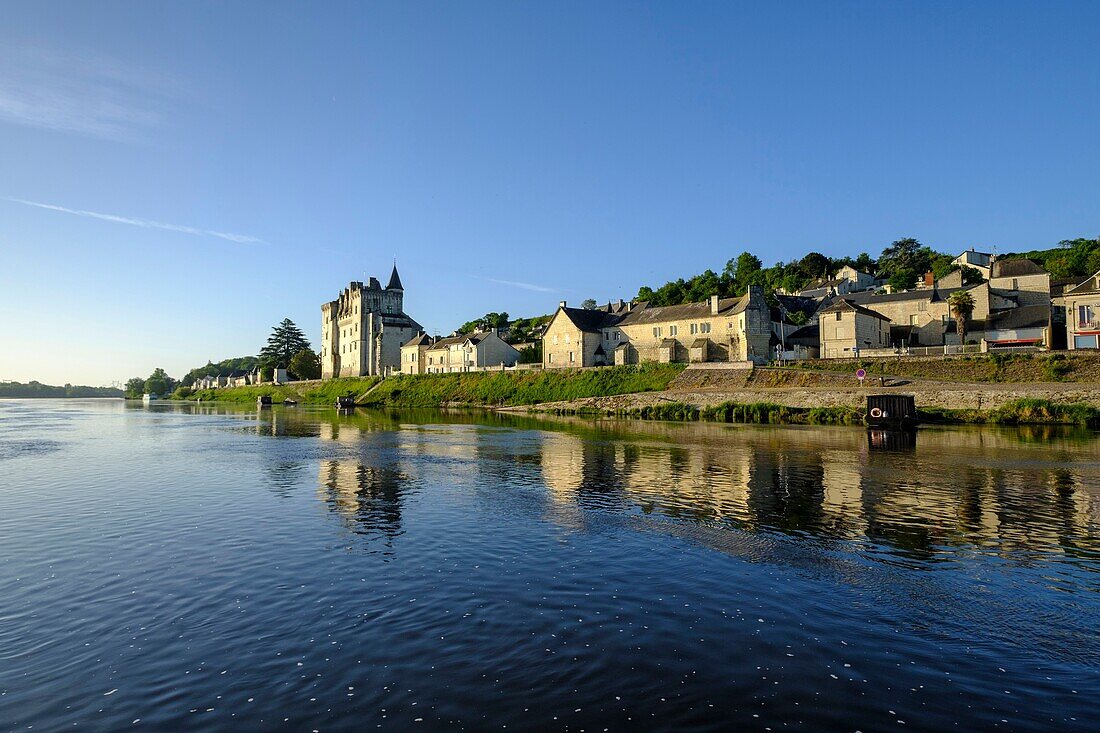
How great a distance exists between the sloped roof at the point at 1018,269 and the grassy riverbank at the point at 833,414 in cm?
5146

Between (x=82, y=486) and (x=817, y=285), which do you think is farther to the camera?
(x=817, y=285)

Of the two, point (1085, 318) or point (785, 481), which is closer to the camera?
point (785, 481)

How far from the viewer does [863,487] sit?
24.0 metres

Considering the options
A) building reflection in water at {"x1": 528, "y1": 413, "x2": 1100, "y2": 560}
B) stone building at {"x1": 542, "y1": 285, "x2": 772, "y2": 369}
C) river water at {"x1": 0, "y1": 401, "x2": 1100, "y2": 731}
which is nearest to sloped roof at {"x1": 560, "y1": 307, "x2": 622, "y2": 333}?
stone building at {"x1": 542, "y1": 285, "x2": 772, "y2": 369}

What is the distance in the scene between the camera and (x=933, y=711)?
815 cm

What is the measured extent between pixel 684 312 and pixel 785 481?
63.1m

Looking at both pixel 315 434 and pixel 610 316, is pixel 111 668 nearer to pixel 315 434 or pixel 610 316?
pixel 315 434

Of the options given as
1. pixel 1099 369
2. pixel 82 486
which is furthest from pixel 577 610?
pixel 1099 369

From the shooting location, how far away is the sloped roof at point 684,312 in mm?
81250

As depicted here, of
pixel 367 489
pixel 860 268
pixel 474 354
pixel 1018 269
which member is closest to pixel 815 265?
pixel 860 268

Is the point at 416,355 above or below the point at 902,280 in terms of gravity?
below

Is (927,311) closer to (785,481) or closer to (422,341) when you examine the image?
(785,481)

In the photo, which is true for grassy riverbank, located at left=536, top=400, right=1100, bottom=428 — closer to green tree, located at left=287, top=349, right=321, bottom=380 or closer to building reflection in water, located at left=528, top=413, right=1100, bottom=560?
building reflection in water, located at left=528, top=413, right=1100, bottom=560

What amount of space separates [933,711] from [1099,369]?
5881 cm
